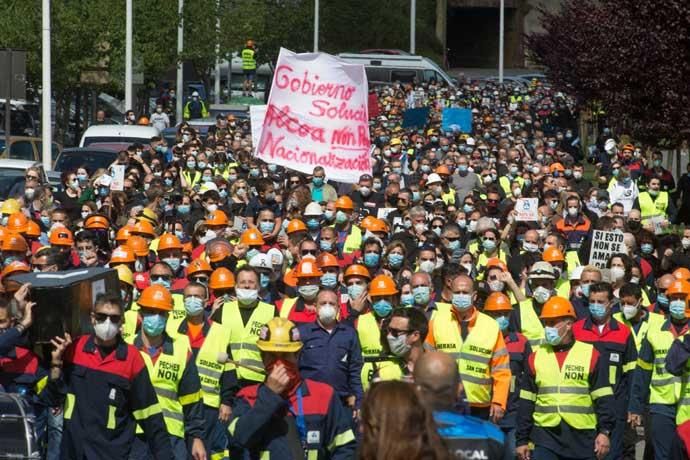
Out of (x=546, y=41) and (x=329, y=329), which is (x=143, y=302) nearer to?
(x=329, y=329)

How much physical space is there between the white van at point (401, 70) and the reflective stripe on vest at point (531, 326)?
42.5 m

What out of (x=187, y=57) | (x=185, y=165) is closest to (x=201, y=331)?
(x=185, y=165)

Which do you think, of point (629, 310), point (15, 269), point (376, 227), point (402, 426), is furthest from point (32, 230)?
point (402, 426)

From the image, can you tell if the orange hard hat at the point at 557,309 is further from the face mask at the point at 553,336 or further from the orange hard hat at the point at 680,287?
the orange hard hat at the point at 680,287

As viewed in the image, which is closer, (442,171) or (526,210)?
(526,210)

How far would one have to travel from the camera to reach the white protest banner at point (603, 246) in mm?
18500

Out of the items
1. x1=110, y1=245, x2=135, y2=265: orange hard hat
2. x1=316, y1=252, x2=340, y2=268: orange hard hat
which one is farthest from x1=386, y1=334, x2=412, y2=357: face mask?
x1=110, y1=245, x2=135, y2=265: orange hard hat

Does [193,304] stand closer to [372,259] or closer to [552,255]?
[372,259]

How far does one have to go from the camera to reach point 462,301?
42.8ft

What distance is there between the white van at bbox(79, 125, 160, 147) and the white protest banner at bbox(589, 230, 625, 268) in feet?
51.6

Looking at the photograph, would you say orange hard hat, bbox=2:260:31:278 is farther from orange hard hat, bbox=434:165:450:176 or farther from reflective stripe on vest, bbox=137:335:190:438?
orange hard hat, bbox=434:165:450:176

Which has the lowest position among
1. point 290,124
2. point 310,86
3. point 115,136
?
point 115,136

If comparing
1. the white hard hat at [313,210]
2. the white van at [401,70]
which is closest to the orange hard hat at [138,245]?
the white hard hat at [313,210]

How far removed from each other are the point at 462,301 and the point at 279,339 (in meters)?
3.29
